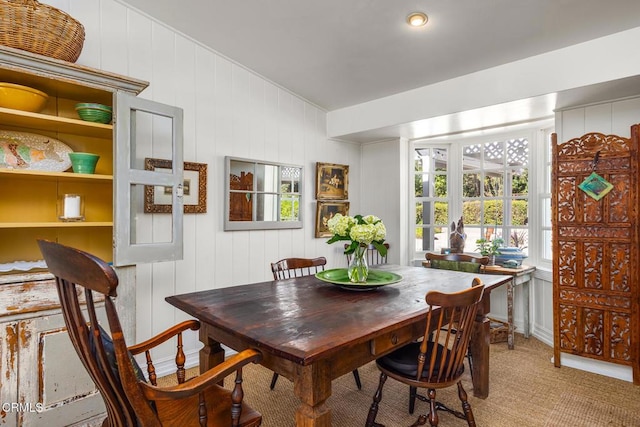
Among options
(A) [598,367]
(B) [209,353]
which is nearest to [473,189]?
(A) [598,367]

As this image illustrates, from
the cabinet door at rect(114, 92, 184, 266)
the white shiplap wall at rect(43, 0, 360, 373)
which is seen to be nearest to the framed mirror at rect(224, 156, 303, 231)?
the white shiplap wall at rect(43, 0, 360, 373)

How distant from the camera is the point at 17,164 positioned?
212 centimetres

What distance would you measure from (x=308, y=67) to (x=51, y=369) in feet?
9.54

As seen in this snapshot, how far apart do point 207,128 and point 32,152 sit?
50.8 inches

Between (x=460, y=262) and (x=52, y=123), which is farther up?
(x=52, y=123)

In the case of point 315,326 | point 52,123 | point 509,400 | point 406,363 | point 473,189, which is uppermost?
point 52,123

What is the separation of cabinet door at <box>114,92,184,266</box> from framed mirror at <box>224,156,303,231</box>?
0.70 meters

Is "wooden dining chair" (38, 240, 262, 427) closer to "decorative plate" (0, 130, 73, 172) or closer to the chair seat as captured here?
the chair seat

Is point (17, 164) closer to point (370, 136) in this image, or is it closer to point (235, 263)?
point (235, 263)

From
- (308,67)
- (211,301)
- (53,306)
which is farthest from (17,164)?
(308,67)

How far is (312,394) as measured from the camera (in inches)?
51.2

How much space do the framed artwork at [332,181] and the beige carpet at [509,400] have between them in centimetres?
198

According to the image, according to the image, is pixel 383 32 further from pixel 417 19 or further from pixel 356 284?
pixel 356 284

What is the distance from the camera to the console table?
11.1 feet
